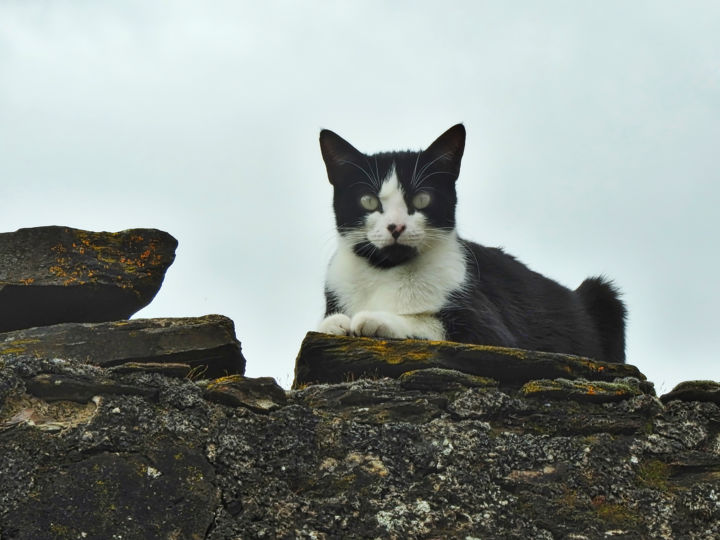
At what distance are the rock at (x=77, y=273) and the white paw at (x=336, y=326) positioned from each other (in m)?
1.09

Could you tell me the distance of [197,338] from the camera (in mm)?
4633

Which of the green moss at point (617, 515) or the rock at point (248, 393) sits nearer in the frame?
the green moss at point (617, 515)

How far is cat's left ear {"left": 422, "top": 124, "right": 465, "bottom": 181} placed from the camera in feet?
21.2

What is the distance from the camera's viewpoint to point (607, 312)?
25.5 ft

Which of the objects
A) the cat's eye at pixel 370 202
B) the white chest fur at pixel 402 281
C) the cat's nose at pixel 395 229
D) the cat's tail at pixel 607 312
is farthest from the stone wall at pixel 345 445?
the cat's tail at pixel 607 312

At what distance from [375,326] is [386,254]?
92cm

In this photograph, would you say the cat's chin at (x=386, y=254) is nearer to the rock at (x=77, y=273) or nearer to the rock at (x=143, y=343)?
the rock at (x=77, y=273)

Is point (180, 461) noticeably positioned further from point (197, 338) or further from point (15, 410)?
point (197, 338)

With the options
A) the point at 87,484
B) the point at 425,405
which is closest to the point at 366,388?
the point at 425,405

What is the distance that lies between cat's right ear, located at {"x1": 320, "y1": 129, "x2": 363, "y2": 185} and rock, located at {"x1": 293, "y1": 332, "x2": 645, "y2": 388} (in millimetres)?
2044

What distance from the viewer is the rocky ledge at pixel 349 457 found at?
11.2 feet

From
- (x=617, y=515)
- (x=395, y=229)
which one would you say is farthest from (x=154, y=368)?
(x=395, y=229)

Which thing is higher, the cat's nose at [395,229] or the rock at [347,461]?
the cat's nose at [395,229]

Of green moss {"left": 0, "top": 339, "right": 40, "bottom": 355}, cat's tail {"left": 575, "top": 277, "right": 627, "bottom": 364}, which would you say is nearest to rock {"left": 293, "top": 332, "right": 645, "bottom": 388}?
green moss {"left": 0, "top": 339, "right": 40, "bottom": 355}
